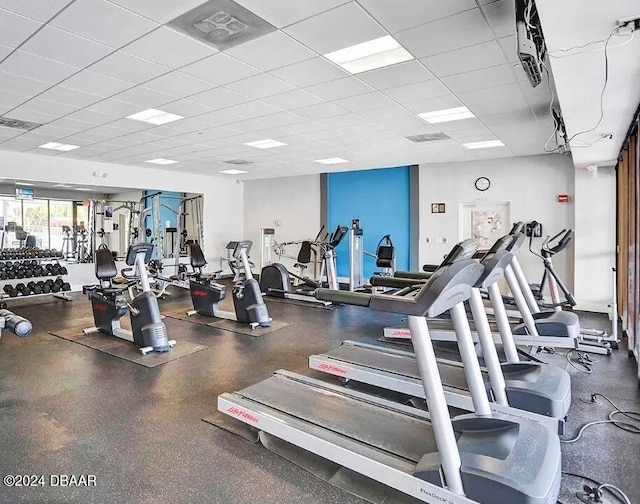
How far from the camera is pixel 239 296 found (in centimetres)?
557

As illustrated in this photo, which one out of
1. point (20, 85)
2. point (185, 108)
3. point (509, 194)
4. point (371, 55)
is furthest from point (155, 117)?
point (509, 194)

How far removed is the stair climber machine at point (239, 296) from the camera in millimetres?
5527

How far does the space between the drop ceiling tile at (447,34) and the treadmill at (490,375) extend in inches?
61.4

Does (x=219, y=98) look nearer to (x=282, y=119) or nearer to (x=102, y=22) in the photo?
(x=282, y=119)

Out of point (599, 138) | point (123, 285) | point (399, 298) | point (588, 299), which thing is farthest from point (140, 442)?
point (588, 299)

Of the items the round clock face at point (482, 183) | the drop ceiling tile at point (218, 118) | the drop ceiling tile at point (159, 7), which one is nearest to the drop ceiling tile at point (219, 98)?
the drop ceiling tile at point (218, 118)

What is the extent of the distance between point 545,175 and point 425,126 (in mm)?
3180

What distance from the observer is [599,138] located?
14.5ft

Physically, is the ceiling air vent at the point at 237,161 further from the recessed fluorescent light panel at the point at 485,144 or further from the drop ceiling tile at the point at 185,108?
the recessed fluorescent light panel at the point at 485,144

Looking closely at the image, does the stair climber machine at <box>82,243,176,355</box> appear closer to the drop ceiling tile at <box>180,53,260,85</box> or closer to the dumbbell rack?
the drop ceiling tile at <box>180,53,260,85</box>

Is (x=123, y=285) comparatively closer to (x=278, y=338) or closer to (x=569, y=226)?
(x=278, y=338)

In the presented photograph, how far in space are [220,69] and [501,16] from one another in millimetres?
2227

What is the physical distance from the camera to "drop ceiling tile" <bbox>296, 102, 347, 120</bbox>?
4.60m

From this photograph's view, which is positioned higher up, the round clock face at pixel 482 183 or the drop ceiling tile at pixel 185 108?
the drop ceiling tile at pixel 185 108
